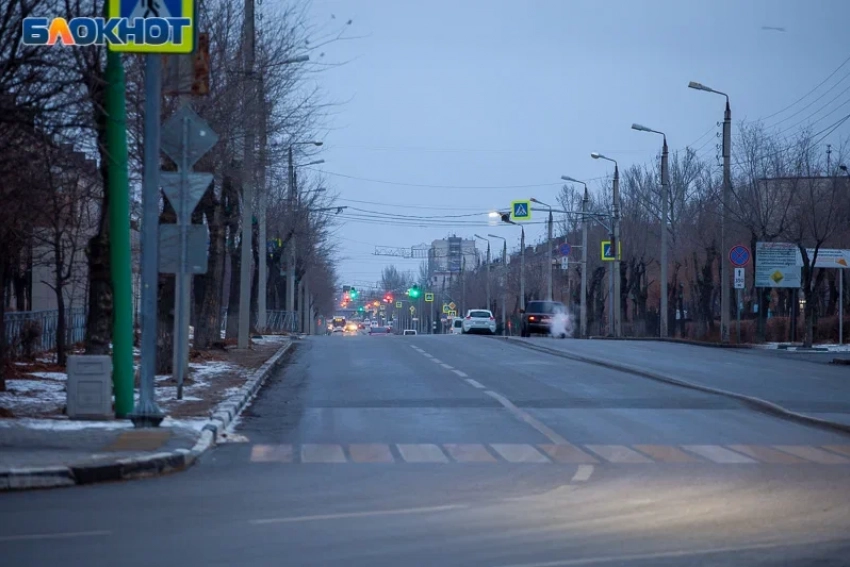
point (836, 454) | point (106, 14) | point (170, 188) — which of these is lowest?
point (836, 454)

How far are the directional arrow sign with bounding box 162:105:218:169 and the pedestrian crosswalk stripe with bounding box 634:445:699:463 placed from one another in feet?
24.1

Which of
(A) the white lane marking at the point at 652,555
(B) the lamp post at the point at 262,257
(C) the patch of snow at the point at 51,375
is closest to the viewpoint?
(A) the white lane marking at the point at 652,555

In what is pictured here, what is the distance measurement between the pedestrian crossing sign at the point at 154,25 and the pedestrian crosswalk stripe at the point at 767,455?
8643 millimetres

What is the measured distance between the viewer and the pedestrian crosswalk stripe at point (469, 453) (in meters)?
12.5

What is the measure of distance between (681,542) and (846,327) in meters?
42.4

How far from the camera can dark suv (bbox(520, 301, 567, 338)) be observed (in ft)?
182

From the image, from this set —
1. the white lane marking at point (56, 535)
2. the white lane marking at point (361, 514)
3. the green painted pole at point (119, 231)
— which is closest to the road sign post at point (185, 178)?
the green painted pole at point (119, 231)

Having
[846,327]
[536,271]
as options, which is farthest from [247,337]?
[536,271]

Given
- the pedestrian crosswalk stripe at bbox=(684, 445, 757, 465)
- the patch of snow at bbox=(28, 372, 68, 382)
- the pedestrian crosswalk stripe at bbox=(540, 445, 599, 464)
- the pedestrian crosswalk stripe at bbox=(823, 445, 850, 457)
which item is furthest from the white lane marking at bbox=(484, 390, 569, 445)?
the patch of snow at bbox=(28, 372, 68, 382)

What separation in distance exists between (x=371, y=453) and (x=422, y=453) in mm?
607

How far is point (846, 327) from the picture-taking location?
47.2 meters

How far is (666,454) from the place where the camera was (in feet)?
43.0

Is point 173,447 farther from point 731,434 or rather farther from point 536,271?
point 536,271

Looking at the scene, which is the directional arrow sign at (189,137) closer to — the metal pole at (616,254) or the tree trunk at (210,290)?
the tree trunk at (210,290)
